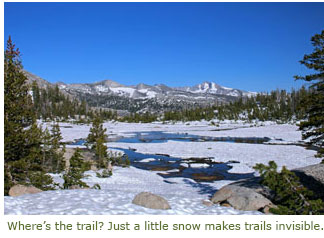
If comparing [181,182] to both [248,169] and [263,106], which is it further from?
[263,106]

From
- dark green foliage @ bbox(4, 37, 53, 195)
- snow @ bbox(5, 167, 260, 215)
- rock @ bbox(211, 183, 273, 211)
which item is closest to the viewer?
snow @ bbox(5, 167, 260, 215)

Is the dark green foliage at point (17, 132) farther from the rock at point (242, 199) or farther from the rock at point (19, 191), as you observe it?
the rock at point (242, 199)

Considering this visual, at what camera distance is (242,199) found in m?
10.0

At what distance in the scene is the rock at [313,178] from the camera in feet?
44.6

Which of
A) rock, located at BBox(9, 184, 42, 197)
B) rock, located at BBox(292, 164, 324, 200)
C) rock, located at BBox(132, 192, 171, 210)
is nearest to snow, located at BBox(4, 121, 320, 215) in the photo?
rock, located at BBox(132, 192, 171, 210)

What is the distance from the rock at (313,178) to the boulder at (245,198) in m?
3.99

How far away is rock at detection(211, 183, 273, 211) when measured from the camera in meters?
9.59

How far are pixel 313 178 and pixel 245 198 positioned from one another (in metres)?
7.49

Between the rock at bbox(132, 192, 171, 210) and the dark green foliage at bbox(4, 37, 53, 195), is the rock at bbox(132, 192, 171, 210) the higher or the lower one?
the lower one

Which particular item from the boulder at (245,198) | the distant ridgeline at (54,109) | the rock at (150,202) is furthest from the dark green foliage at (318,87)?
the distant ridgeline at (54,109)

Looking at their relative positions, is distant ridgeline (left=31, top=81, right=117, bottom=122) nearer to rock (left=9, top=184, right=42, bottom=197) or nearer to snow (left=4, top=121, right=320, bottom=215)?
snow (left=4, top=121, right=320, bottom=215)

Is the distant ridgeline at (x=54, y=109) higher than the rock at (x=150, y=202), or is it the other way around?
the distant ridgeline at (x=54, y=109)
